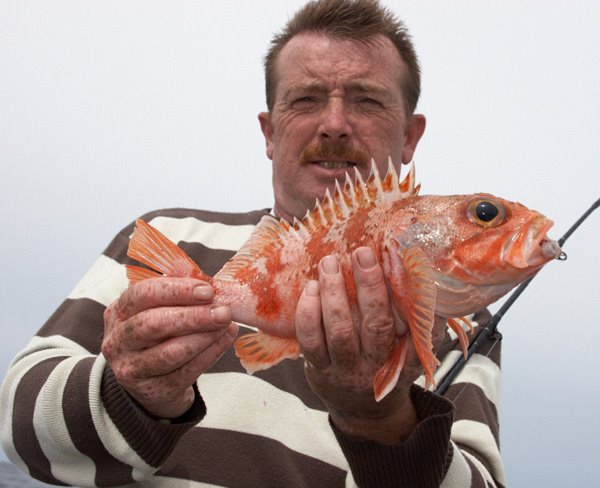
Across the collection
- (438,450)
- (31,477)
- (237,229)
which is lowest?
(31,477)

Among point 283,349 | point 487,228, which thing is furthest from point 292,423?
point 487,228

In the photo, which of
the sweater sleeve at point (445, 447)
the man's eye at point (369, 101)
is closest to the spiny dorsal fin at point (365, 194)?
the sweater sleeve at point (445, 447)

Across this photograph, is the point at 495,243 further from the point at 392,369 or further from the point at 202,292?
the point at 202,292

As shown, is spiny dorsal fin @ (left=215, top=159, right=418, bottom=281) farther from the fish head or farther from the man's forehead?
the man's forehead

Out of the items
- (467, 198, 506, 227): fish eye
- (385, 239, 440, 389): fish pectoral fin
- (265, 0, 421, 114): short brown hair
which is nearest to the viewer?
(385, 239, 440, 389): fish pectoral fin

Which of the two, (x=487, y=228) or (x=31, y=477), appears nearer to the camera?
(x=487, y=228)

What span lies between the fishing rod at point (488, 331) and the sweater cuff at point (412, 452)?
0.85 m

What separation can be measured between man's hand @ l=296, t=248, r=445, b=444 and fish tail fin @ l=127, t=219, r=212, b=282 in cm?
46

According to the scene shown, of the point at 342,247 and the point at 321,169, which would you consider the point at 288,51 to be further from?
the point at 342,247

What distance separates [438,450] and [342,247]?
1.01 metres

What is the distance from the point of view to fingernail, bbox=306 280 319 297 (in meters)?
2.05

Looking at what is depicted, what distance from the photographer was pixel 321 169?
3.78m

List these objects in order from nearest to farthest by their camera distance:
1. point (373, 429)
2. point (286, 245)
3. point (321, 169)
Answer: point (286, 245), point (373, 429), point (321, 169)

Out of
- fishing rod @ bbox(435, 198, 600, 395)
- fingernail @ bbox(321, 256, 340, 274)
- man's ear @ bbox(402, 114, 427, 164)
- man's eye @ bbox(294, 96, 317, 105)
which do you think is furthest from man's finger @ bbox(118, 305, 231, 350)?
man's ear @ bbox(402, 114, 427, 164)
